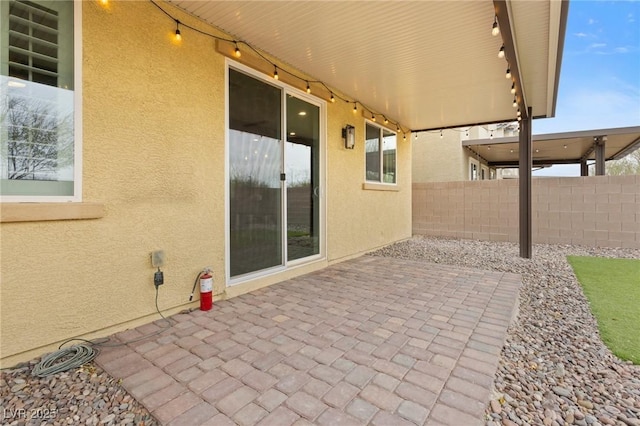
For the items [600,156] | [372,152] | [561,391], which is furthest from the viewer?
[600,156]

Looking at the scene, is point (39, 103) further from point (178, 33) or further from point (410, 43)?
point (410, 43)

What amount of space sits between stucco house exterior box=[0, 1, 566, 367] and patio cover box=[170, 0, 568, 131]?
0.07m

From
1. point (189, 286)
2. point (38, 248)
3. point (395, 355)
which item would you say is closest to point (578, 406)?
point (395, 355)

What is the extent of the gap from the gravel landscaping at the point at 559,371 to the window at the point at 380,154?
3.40 meters

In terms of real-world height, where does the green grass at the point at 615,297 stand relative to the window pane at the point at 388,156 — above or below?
below

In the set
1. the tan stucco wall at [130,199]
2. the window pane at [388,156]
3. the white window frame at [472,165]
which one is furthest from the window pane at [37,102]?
the white window frame at [472,165]

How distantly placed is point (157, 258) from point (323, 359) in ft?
5.70

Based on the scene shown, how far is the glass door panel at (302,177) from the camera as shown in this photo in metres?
4.29

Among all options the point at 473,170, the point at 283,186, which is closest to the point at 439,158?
the point at 473,170

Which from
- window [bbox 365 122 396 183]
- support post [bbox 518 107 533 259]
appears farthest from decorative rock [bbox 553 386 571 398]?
window [bbox 365 122 396 183]

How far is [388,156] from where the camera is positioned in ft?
23.3

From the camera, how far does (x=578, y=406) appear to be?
Answer: 1732mm

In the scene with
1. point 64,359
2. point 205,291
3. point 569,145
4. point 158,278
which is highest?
point 569,145

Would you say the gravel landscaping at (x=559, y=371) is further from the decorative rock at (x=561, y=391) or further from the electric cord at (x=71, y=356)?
the electric cord at (x=71, y=356)
